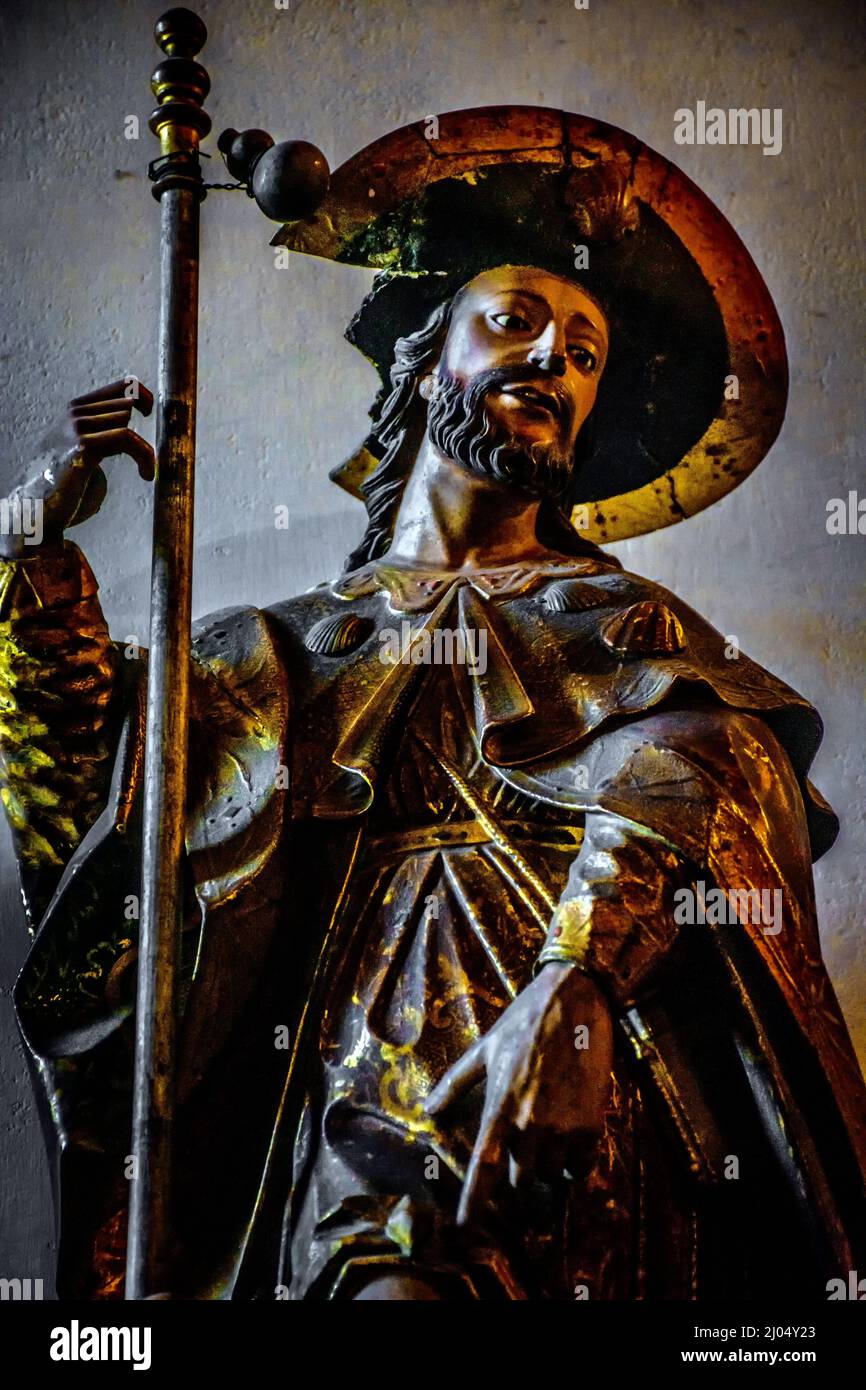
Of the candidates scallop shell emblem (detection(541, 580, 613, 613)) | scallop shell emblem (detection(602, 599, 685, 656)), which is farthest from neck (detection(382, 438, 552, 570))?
scallop shell emblem (detection(602, 599, 685, 656))

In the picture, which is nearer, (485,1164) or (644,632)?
(485,1164)

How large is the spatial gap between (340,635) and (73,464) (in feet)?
1.47

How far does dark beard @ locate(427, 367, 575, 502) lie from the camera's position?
366 centimetres

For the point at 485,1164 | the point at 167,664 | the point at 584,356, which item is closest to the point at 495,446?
the point at 584,356

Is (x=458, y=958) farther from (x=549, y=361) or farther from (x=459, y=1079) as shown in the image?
(x=549, y=361)

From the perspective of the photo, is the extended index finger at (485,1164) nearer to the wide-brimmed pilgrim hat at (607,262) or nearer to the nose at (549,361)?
the nose at (549,361)

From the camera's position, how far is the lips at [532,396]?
12.0ft

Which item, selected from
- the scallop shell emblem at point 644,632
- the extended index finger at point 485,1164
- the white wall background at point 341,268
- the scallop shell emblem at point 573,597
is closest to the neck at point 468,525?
the scallop shell emblem at point 573,597

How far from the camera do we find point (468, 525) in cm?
372

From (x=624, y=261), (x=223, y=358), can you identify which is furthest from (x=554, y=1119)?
(x=223, y=358)

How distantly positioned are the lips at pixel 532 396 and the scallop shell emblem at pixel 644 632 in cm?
34

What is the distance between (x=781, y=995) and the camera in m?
3.18

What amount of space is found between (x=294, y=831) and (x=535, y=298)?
2.81 feet

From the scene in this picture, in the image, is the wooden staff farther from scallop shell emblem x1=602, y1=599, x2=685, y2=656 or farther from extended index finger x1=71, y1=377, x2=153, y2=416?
scallop shell emblem x1=602, y1=599, x2=685, y2=656
